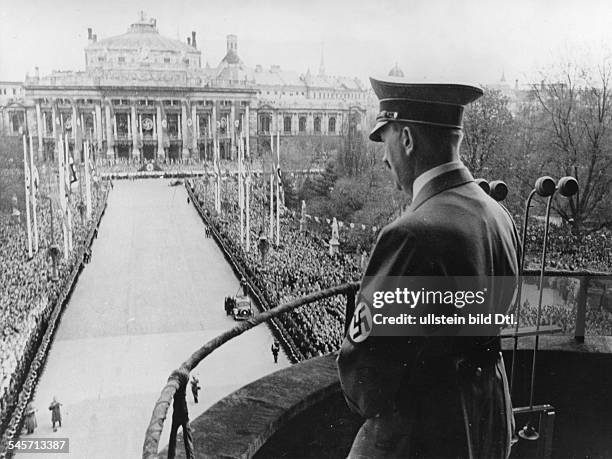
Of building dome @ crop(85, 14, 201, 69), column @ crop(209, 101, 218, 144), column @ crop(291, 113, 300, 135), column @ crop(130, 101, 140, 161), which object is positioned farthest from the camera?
column @ crop(209, 101, 218, 144)

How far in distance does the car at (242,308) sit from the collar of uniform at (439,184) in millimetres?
4179

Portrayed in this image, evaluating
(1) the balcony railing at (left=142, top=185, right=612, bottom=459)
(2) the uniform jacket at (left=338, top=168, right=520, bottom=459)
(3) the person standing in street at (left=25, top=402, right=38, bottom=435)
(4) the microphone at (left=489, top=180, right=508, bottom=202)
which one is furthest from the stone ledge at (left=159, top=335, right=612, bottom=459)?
(3) the person standing in street at (left=25, top=402, right=38, bottom=435)

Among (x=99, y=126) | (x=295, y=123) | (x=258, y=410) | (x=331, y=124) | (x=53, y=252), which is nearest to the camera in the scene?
(x=258, y=410)

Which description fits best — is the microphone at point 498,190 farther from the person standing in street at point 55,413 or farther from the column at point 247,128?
the column at point 247,128

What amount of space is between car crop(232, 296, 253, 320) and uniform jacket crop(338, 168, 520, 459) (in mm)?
4083

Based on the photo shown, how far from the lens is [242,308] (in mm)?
5152

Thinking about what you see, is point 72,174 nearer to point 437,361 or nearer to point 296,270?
point 296,270

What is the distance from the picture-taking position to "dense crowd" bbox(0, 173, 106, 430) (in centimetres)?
477

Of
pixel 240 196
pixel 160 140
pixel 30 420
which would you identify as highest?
pixel 160 140

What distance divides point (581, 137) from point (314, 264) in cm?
225

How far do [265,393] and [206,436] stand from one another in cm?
24

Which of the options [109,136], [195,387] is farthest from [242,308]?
[109,136]

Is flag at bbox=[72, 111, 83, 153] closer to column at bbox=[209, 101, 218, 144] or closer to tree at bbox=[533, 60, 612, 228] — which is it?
column at bbox=[209, 101, 218, 144]

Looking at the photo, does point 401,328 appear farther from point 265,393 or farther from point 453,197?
point 265,393
